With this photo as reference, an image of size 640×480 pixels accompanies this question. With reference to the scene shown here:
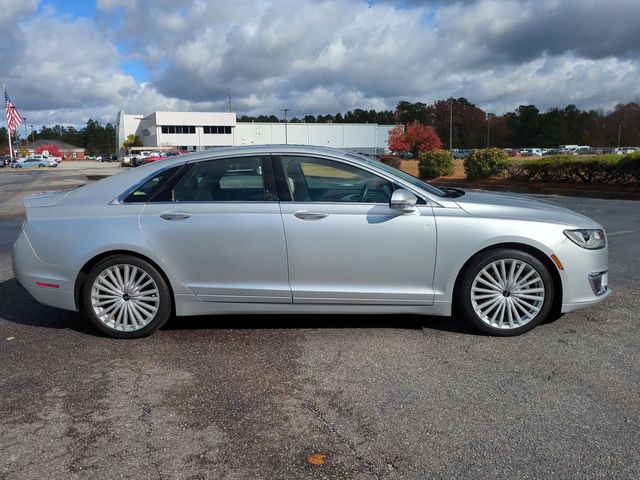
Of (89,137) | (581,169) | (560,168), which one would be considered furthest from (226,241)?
(89,137)

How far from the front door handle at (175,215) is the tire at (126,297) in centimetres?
41

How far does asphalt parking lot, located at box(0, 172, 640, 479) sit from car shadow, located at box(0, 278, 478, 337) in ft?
0.09

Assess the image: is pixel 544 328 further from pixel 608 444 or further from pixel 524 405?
pixel 608 444

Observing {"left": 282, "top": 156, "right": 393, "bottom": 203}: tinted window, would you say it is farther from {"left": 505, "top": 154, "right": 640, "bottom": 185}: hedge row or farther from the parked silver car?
{"left": 505, "top": 154, "right": 640, "bottom": 185}: hedge row

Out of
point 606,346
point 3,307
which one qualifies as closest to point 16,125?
point 3,307

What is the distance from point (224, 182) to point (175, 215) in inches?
19.6

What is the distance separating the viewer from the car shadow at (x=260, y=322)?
5070mm

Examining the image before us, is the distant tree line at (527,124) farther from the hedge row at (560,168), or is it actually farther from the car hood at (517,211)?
the car hood at (517,211)

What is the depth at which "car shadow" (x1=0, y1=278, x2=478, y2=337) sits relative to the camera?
507cm

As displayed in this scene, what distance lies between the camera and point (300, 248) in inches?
181

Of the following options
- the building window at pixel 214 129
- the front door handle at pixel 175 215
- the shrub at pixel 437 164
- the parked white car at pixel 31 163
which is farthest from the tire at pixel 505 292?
the building window at pixel 214 129

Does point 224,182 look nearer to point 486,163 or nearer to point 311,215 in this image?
point 311,215

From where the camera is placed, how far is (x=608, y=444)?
3.05 metres

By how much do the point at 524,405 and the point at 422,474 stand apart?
104 centimetres
